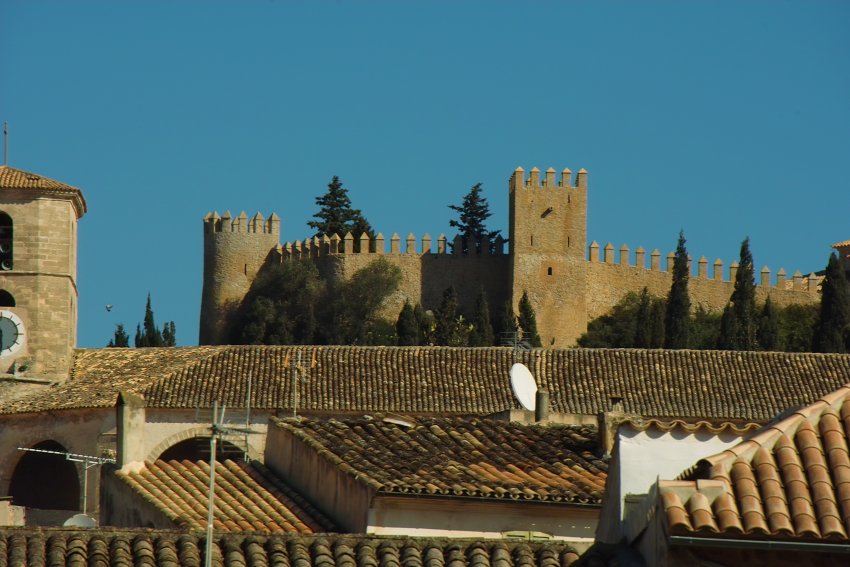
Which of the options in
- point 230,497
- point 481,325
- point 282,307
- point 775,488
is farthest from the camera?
point 282,307

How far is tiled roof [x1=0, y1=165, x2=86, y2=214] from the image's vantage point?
4856 centimetres

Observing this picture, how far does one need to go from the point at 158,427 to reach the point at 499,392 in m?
7.33

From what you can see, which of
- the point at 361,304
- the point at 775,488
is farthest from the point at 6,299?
the point at 775,488

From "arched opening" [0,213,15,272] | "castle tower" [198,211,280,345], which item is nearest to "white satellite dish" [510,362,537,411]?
"arched opening" [0,213,15,272]

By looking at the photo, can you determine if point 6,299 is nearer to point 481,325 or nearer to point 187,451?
point 187,451

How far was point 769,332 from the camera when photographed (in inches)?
2798

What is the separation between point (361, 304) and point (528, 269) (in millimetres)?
6483

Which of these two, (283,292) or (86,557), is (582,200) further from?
(86,557)

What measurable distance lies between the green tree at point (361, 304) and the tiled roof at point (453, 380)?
2709cm

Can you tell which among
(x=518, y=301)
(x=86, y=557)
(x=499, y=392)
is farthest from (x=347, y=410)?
(x=518, y=301)

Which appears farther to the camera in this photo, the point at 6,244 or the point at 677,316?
the point at 677,316

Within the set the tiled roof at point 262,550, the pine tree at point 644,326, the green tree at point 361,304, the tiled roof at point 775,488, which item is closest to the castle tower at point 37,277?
the green tree at point 361,304

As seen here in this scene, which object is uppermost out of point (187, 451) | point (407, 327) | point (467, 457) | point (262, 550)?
point (407, 327)

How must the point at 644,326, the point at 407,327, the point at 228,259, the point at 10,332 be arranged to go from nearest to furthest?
the point at 10,332 → the point at 644,326 → the point at 407,327 → the point at 228,259
